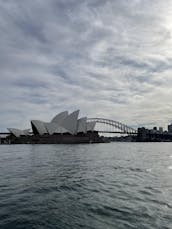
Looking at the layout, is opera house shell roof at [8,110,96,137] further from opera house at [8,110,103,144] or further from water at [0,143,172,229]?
water at [0,143,172,229]

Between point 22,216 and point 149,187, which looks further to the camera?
point 149,187

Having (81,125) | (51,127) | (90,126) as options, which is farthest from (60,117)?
(90,126)

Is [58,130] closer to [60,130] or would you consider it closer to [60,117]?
[60,130]

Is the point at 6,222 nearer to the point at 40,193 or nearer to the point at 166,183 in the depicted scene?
the point at 40,193

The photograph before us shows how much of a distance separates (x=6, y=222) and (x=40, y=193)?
3970 millimetres

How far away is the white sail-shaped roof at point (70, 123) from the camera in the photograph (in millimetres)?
114562

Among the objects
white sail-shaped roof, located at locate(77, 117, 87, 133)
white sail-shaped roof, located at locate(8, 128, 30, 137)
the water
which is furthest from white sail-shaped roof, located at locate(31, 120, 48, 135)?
the water

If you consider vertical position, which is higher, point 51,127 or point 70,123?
point 70,123

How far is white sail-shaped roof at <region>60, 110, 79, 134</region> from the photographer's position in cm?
11456

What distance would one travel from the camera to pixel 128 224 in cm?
779

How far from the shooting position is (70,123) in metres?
119

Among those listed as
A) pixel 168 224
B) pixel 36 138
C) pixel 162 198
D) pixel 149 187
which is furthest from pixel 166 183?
pixel 36 138

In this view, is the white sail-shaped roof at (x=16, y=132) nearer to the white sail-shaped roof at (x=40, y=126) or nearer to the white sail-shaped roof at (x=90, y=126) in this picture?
the white sail-shaped roof at (x=40, y=126)

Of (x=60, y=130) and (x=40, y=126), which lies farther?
(x=40, y=126)
